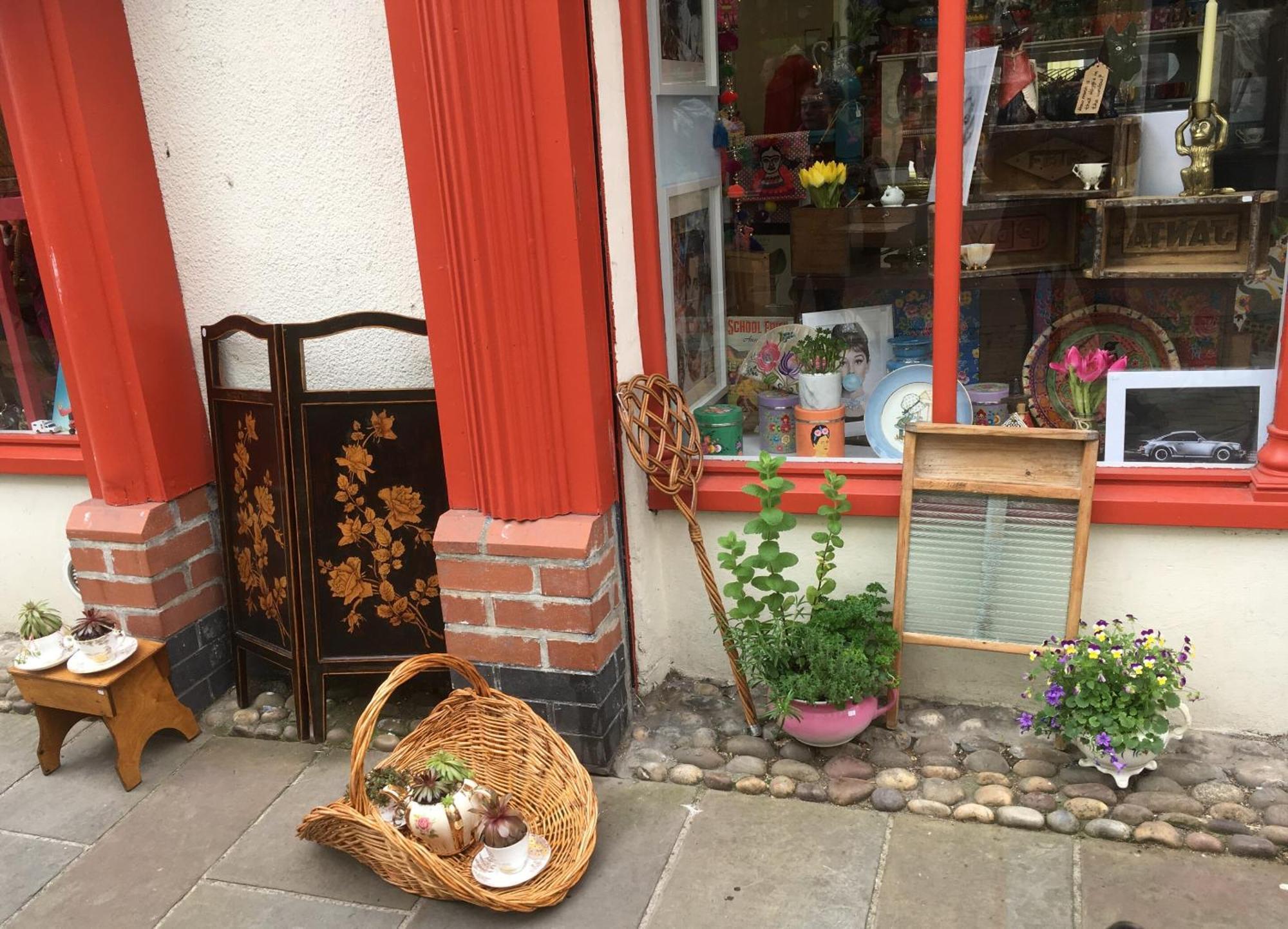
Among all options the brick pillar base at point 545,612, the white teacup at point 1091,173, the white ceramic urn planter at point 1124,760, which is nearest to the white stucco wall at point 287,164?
the brick pillar base at point 545,612

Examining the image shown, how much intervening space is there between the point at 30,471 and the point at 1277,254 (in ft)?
13.9

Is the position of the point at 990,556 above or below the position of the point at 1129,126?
below

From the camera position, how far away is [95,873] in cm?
296

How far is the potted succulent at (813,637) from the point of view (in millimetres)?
3016

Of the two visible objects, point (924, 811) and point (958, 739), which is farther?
point (958, 739)

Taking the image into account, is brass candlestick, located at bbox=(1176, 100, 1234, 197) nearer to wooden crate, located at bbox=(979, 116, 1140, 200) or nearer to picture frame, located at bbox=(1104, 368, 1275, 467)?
wooden crate, located at bbox=(979, 116, 1140, 200)

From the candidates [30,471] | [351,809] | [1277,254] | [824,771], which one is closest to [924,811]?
[824,771]

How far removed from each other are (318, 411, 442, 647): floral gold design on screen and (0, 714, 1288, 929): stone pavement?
0.55m

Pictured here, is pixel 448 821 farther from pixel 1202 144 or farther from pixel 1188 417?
pixel 1202 144

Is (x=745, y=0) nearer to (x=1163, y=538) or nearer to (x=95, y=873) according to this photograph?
(x=1163, y=538)

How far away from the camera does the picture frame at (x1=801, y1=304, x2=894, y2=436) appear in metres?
3.47

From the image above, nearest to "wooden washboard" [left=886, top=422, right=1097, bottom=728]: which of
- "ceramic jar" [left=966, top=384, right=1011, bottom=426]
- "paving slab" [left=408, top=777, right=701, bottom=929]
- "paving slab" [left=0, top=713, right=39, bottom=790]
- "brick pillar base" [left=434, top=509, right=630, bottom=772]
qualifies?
"ceramic jar" [left=966, top=384, right=1011, bottom=426]

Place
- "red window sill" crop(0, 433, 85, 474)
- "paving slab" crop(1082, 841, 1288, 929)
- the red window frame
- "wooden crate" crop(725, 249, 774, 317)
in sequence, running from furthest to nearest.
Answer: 1. "red window sill" crop(0, 433, 85, 474)
2. "wooden crate" crop(725, 249, 774, 317)
3. the red window frame
4. "paving slab" crop(1082, 841, 1288, 929)

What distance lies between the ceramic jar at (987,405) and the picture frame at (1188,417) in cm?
30
